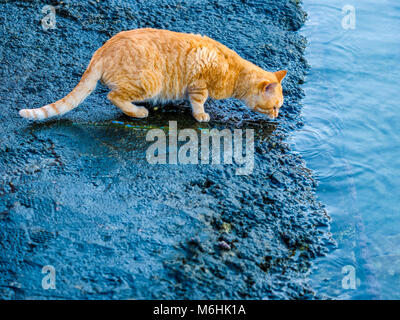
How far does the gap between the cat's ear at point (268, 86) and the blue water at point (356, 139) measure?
0.69m

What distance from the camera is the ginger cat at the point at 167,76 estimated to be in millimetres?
4242

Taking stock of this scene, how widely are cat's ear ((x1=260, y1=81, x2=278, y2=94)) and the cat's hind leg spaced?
4.32ft

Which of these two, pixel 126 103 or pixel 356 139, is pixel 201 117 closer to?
pixel 126 103

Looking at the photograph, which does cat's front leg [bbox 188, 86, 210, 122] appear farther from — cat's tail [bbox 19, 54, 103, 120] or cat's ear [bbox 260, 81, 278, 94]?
cat's tail [bbox 19, 54, 103, 120]

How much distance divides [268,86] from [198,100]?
80 cm

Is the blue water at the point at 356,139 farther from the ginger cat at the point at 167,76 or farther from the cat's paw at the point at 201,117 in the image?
the cat's paw at the point at 201,117

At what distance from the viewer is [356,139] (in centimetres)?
512

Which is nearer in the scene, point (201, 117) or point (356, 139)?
point (201, 117)

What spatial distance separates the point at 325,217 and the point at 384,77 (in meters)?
3.15

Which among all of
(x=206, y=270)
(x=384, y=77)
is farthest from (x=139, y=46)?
(x=384, y=77)

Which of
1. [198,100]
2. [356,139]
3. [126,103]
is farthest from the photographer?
[356,139]

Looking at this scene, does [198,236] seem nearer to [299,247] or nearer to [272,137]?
[299,247]

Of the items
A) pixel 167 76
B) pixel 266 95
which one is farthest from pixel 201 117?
pixel 266 95
